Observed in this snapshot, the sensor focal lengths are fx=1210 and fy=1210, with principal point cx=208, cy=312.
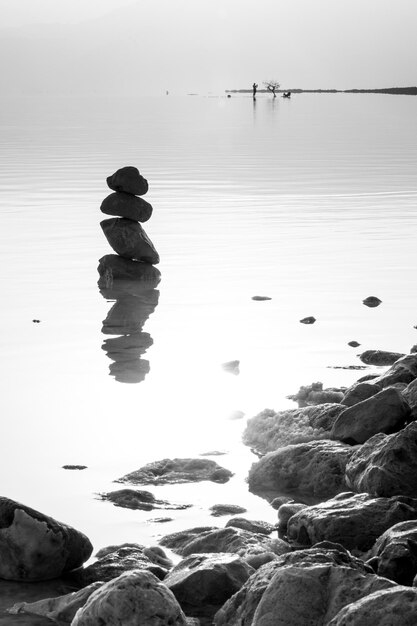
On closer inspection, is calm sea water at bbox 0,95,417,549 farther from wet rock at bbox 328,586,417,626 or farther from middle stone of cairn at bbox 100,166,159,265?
wet rock at bbox 328,586,417,626

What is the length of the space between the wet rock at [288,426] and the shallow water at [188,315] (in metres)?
0.31

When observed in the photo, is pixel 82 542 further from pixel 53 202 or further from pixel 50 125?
pixel 50 125

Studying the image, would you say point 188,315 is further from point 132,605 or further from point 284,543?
point 132,605

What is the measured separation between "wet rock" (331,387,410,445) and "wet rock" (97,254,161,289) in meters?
15.0

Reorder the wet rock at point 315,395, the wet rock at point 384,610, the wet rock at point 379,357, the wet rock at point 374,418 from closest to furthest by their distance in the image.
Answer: the wet rock at point 384,610 < the wet rock at point 374,418 < the wet rock at point 315,395 < the wet rock at point 379,357

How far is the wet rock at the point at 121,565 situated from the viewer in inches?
445

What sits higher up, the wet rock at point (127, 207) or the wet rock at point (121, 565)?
the wet rock at point (127, 207)

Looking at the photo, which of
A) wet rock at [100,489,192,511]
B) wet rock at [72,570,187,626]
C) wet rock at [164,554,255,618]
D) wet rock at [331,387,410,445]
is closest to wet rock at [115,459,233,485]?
wet rock at [100,489,192,511]

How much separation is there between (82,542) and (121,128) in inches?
4069

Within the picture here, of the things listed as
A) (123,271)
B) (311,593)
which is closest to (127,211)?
(123,271)

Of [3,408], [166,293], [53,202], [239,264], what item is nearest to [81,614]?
[3,408]

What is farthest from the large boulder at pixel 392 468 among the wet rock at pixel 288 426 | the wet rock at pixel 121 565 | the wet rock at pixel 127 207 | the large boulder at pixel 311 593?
the wet rock at pixel 127 207

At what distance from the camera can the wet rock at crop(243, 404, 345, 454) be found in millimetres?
15703

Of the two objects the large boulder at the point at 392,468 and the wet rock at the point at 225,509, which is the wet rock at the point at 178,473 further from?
the large boulder at the point at 392,468
